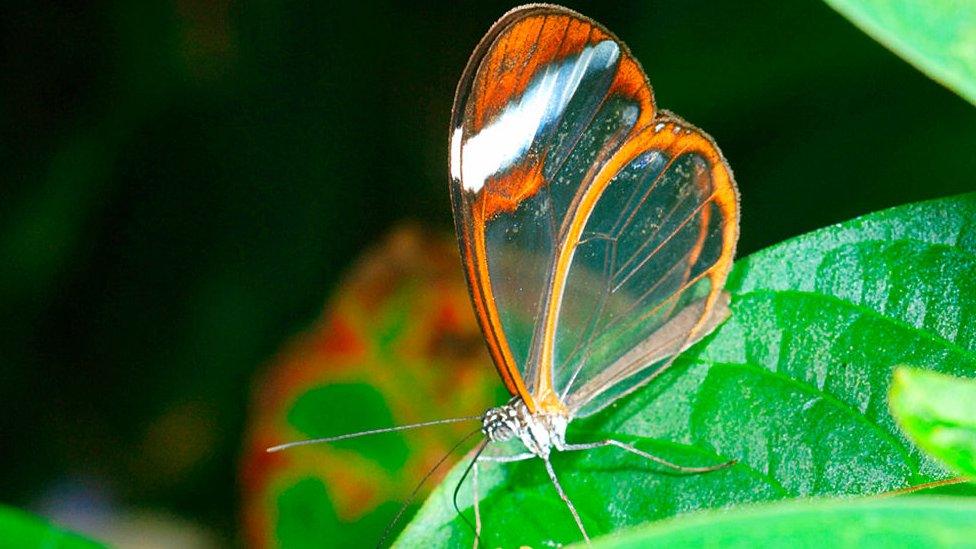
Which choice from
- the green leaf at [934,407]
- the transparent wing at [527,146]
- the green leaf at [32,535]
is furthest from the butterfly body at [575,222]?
the green leaf at [934,407]

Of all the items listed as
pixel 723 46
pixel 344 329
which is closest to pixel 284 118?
pixel 344 329

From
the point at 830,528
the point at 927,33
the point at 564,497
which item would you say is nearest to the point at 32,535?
the point at 564,497

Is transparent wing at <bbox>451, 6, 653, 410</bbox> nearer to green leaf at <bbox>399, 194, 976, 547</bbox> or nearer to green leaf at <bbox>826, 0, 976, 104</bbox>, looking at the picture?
green leaf at <bbox>399, 194, 976, 547</bbox>

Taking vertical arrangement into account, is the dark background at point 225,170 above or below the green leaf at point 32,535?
above

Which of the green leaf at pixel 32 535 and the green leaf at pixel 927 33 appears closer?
the green leaf at pixel 927 33

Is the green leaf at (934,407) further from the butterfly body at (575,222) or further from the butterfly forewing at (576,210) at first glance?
the butterfly forewing at (576,210)

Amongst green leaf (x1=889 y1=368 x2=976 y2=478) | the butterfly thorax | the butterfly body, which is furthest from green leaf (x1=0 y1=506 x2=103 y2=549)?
green leaf (x1=889 y1=368 x2=976 y2=478)
